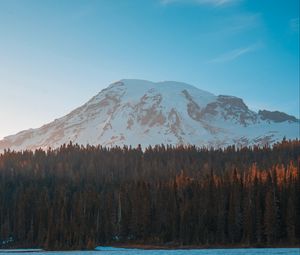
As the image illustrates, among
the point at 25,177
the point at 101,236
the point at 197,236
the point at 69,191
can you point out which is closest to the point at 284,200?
the point at 197,236

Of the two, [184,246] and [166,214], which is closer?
[184,246]

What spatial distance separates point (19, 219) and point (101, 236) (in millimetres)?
22432

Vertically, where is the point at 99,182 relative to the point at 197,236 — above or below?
above

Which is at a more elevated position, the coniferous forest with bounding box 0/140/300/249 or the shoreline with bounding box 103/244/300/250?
the coniferous forest with bounding box 0/140/300/249

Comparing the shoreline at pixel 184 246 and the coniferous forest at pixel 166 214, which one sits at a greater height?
the coniferous forest at pixel 166 214

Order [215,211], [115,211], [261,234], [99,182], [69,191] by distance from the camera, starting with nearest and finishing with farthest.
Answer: [261,234], [215,211], [115,211], [69,191], [99,182]

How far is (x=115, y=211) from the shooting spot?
489 ft

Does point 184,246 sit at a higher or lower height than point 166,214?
lower

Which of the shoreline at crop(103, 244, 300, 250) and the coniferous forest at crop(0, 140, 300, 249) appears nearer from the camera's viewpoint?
the shoreline at crop(103, 244, 300, 250)

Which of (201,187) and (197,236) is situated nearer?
(197,236)

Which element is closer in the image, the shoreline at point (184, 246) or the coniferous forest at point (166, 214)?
the shoreline at point (184, 246)

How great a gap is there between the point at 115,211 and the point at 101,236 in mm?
8983

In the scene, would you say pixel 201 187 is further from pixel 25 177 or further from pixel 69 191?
pixel 25 177

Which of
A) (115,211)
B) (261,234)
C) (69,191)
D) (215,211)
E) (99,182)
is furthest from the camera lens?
(99,182)
